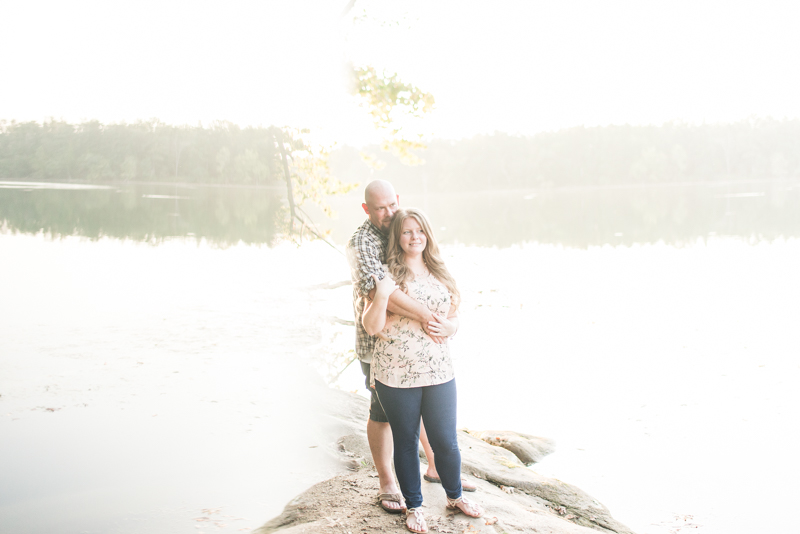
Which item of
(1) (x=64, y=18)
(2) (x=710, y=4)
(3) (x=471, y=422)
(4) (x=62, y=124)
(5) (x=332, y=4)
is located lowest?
(3) (x=471, y=422)

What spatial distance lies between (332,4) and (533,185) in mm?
38090

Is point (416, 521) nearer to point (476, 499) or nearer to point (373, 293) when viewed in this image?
point (476, 499)

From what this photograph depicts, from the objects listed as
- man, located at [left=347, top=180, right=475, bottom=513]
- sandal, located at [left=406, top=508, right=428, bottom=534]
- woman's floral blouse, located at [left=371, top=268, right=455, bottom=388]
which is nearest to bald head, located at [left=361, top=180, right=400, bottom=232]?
man, located at [left=347, top=180, right=475, bottom=513]

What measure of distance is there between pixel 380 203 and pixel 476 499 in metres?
1.68

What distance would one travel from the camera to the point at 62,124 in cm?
623

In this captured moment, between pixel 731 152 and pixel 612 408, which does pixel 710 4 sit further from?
pixel 612 408

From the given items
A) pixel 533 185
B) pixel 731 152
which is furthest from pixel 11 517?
pixel 731 152

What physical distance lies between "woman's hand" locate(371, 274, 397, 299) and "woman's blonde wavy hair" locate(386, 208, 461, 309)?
10cm

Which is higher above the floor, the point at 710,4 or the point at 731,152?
the point at 710,4

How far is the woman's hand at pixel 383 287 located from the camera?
88.5 inches

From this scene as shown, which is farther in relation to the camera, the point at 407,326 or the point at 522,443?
the point at 522,443

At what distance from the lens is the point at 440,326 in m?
2.37

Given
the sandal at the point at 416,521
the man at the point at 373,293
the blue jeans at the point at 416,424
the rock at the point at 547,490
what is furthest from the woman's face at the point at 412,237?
the rock at the point at 547,490

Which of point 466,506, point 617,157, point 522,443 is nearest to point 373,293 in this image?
point 466,506
